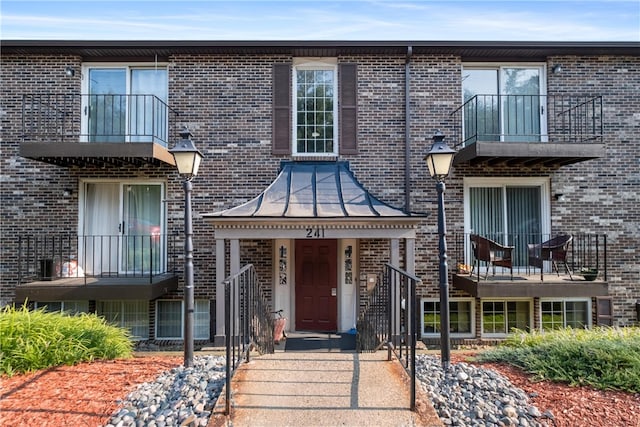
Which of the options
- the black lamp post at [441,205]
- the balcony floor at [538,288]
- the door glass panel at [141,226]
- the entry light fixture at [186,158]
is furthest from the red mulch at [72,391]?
the balcony floor at [538,288]

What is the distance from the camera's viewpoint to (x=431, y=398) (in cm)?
390

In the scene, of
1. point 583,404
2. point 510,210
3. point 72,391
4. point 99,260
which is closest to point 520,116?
point 510,210

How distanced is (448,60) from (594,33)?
3.40m

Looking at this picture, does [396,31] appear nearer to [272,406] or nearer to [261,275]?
[261,275]

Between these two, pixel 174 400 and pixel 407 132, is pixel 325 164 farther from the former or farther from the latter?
pixel 174 400

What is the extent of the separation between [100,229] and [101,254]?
0.57 m

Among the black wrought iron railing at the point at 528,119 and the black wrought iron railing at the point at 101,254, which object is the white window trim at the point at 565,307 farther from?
the black wrought iron railing at the point at 101,254

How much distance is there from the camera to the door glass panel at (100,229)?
332 inches

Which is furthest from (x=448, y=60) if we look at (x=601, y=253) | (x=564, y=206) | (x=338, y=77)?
(x=601, y=253)

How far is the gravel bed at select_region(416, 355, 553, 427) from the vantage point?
3600 mm

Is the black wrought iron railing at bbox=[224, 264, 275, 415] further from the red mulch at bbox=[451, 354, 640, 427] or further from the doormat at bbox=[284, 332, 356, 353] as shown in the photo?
the red mulch at bbox=[451, 354, 640, 427]

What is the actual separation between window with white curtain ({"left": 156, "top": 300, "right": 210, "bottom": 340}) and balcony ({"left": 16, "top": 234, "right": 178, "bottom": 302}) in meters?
0.56

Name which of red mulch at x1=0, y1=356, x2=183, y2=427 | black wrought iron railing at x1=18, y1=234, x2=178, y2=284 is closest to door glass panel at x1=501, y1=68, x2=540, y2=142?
black wrought iron railing at x1=18, y1=234, x2=178, y2=284

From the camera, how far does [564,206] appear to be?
8.61 m
